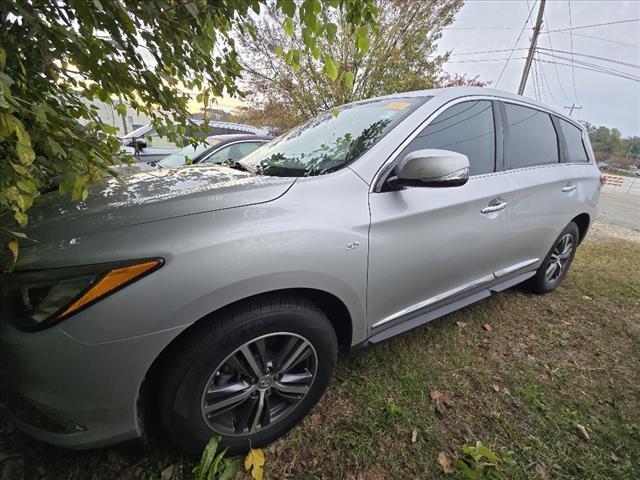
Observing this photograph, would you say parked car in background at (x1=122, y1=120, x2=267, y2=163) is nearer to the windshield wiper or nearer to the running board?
the windshield wiper

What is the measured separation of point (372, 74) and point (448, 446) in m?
9.21

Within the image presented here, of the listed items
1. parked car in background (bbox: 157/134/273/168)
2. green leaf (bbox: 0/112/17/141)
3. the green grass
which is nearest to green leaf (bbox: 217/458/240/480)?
the green grass

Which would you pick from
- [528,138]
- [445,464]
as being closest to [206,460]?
[445,464]

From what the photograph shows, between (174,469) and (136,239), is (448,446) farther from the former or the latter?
(136,239)

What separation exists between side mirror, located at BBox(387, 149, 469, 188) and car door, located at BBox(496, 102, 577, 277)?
2.59ft

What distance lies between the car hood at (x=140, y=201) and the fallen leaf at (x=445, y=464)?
1.43 m

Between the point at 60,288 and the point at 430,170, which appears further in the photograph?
the point at 430,170

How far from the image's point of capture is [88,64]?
44.2 inches

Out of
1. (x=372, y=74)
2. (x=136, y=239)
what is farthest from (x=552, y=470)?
(x=372, y=74)

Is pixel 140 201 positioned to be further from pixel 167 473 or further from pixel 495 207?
pixel 495 207

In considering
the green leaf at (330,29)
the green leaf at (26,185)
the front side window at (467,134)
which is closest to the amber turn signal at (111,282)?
the green leaf at (26,185)

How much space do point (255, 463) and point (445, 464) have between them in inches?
34.2

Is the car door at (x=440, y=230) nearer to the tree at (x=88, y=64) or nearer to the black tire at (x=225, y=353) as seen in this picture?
the black tire at (x=225, y=353)

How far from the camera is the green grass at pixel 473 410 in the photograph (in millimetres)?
1459
